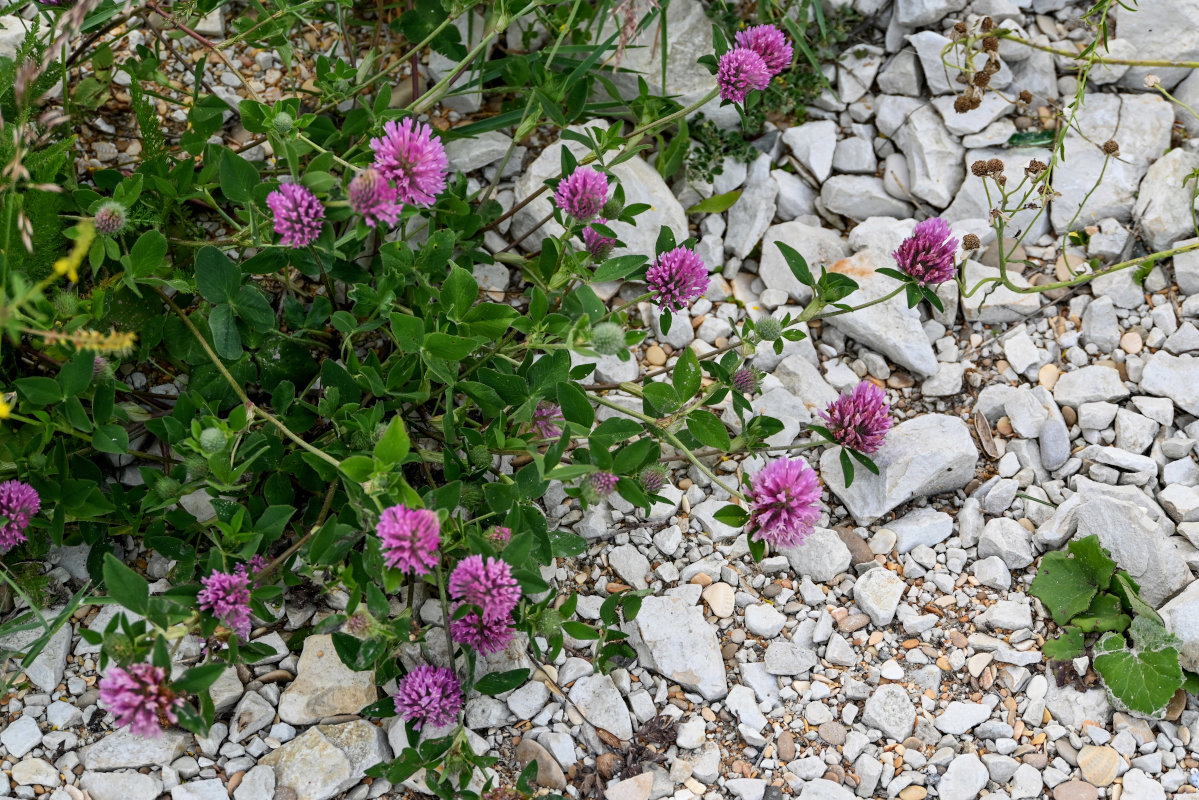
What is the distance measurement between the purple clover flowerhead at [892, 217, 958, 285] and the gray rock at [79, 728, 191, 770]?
1968 millimetres

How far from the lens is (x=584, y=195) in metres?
2.29

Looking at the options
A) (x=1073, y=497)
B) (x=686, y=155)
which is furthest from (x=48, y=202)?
(x=1073, y=497)

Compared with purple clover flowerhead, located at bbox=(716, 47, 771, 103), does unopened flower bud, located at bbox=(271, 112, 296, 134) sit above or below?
above

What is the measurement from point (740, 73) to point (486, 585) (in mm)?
1347

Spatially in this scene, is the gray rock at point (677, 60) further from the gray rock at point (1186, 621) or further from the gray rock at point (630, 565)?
the gray rock at point (1186, 621)

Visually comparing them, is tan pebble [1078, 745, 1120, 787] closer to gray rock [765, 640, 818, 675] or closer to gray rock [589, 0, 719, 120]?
gray rock [765, 640, 818, 675]

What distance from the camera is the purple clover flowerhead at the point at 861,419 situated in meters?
2.51

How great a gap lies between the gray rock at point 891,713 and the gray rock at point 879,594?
0.18 m

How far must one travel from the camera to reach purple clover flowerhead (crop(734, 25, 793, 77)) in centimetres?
252

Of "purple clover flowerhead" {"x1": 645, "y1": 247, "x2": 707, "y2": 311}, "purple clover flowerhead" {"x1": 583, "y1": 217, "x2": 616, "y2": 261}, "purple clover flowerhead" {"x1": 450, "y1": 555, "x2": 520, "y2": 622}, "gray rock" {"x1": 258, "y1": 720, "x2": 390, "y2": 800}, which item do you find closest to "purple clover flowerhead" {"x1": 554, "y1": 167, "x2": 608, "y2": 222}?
"purple clover flowerhead" {"x1": 583, "y1": 217, "x2": 616, "y2": 261}

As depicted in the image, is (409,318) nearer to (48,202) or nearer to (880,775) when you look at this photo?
(48,202)

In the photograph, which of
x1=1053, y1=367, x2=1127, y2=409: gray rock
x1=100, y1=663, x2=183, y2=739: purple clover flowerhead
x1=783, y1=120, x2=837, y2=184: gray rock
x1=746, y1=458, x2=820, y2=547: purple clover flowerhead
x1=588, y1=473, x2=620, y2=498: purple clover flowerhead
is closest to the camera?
x1=100, y1=663, x2=183, y2=739: purple clover flowerhead

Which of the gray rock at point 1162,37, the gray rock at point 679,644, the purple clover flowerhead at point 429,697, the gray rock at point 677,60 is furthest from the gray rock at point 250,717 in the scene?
the gray rock at point 1162,37

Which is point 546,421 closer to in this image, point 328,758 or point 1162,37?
point 328,758
